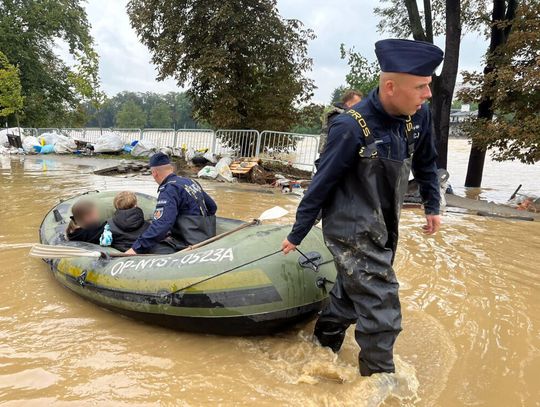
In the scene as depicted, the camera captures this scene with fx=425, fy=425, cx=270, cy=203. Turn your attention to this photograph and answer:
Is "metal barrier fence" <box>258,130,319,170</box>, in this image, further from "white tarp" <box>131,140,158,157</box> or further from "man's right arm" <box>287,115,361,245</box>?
"man's right arm" <box>287,115,361,245</box>

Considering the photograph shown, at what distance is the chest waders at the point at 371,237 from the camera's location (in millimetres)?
2148

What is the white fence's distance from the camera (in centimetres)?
1198

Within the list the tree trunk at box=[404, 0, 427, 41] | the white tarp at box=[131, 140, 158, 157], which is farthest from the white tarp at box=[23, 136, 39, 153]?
the tree trunk at box=[404, 0, 427, 41]

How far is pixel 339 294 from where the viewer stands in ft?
8.57

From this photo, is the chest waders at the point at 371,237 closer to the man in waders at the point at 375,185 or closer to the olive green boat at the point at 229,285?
the man in waders at the point at 375,185

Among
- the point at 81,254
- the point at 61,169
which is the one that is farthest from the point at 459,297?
the point at 61,169

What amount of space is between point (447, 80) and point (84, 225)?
1030 centimetres

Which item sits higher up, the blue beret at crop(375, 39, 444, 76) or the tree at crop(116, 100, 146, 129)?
the tree at crop(116, 100, 146, 129)

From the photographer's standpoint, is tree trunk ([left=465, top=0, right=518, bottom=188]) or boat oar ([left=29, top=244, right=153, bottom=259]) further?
tree trunk ([left=465, top=0, right=518, bottom=188])

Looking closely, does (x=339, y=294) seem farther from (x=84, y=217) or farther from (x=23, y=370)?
(x=84, y=217)

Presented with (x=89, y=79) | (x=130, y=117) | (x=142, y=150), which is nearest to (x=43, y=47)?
(x=89, y=79)

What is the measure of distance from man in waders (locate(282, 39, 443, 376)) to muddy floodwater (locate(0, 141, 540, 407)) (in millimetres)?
380

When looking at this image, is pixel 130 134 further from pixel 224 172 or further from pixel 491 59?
pixel 491 59

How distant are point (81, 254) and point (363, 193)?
2.44m
